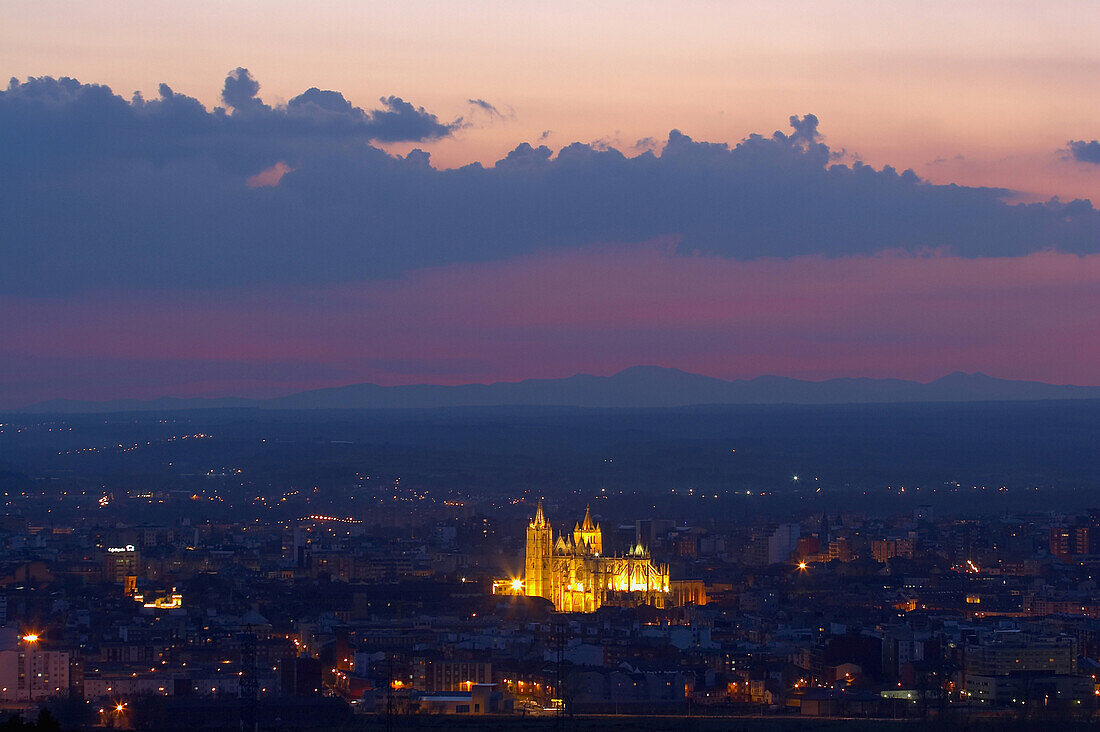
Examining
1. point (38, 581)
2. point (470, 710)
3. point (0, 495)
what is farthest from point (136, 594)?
point (0, 495)

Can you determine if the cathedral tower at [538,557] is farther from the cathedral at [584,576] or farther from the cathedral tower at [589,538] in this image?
the cathedral tower at [589,538]

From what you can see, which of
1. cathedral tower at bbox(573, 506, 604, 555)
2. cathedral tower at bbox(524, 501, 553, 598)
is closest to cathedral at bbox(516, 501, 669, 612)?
cathedral tower at bbox(524, 501, 553, 598)

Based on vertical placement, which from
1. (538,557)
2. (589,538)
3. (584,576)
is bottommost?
(584,576)

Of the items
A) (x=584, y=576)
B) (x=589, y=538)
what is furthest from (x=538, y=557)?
(x=589, y=538)

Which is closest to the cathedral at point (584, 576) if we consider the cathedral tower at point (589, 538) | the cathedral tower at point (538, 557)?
the cathedral tower at point (538, 557)

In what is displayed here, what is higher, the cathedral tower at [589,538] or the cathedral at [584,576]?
the cathedral tower at [589,538]

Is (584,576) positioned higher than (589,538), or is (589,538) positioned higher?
(589,538)

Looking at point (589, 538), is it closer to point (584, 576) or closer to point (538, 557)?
point (538, 557)

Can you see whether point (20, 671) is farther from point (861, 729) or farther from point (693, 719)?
point (861, 729)

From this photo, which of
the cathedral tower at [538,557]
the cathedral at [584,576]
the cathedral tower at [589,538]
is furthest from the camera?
the cathedral tower at [589,538]
